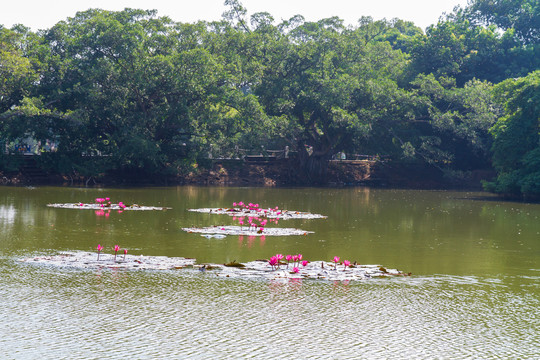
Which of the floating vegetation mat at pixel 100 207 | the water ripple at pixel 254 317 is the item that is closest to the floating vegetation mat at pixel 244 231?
the floating vegetation mat at pixel 100 207

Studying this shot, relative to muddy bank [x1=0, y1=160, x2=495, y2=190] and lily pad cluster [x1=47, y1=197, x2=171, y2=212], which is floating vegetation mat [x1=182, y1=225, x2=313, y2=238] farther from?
muddy bank [x1=0, y1=160, x2=495, y2=190]

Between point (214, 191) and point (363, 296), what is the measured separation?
102 feet

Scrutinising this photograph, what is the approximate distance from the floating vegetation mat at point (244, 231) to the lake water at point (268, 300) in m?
0.68

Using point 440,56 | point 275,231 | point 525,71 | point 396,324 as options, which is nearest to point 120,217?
point 275,231

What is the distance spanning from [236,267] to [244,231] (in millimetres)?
6896

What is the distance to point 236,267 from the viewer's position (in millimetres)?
14797

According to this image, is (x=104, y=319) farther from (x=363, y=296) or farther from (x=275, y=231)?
(x=275, y=231)

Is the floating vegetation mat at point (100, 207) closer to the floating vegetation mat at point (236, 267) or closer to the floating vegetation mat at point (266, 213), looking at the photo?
the floating vegetation mat at point (266, 213)

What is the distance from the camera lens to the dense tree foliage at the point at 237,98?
4519 centimetres

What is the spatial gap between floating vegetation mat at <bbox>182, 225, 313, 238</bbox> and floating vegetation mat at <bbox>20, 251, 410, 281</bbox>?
552 cm

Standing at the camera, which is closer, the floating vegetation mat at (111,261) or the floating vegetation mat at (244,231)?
the floating vegetation mat at (111,261)

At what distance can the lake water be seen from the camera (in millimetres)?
9453

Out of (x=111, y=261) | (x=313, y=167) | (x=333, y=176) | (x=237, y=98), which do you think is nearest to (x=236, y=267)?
(x=111, y=261)

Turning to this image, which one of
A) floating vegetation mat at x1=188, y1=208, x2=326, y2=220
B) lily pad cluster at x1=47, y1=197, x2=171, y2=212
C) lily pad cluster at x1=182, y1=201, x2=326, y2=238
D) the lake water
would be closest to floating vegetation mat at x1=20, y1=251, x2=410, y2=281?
the lake water
